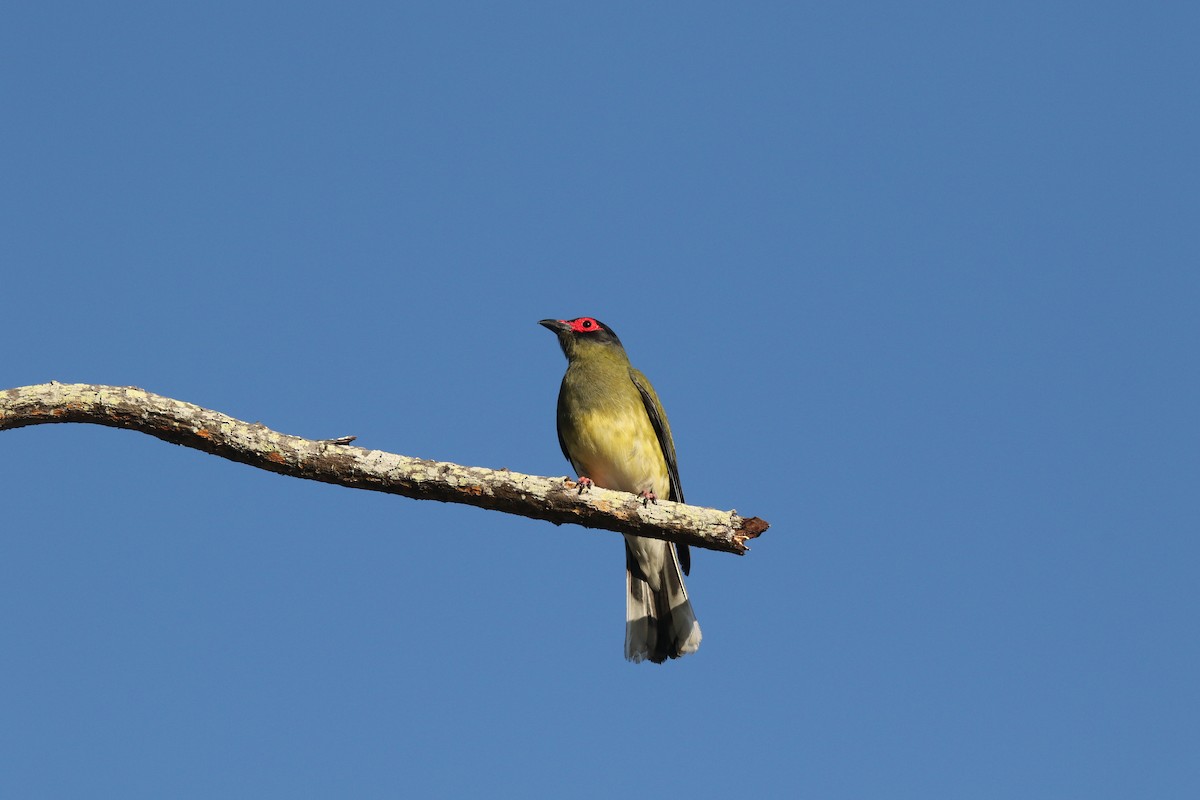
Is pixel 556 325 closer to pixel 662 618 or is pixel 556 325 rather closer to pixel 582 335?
pixel 582 335

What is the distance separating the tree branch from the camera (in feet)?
17.2

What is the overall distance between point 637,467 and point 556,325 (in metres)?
1.53

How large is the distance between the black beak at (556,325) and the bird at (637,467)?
1.61ft

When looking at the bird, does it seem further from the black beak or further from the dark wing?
the black beak

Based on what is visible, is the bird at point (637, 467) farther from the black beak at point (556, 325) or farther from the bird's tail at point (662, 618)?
the black beak at point (556, 325)

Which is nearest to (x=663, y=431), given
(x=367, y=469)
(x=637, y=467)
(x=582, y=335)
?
(x=637, y=467)

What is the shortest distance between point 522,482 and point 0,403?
2.46 m

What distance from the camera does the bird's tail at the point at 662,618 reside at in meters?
8.08

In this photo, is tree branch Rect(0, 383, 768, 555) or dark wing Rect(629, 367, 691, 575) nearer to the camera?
tree branch Rect(0, 383, 768, 555)

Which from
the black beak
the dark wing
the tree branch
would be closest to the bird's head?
the black beak

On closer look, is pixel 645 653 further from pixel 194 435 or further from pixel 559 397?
pixel 194 435

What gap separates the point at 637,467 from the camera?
8117mm

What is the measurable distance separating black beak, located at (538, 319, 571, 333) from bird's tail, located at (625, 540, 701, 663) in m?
1.90

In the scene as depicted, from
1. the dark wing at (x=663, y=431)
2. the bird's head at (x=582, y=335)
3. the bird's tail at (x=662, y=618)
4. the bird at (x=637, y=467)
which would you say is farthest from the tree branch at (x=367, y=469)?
the bird's head at (x=582, y=335)
